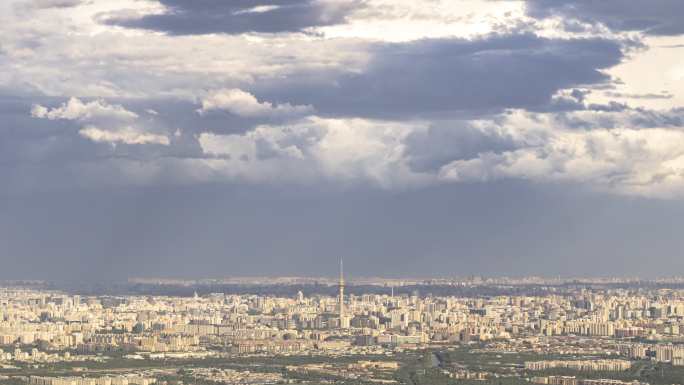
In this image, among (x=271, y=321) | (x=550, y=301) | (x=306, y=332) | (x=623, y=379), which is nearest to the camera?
(x=623, y=379)

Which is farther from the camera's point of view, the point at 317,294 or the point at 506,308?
the point at 317,294

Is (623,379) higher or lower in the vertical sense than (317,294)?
lower

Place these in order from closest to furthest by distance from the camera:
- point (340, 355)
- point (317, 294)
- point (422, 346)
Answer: point (340, 355) < point (422, 346) < point (317, 294)

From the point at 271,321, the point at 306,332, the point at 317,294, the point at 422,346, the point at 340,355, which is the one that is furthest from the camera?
the point at 317,294

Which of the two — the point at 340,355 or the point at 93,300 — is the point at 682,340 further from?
the point at 93,300

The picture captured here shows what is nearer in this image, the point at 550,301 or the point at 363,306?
the point at 363,306

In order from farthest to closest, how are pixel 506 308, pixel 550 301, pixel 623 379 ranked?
pixel 550 301
pixel 506 308
pixel 623 379

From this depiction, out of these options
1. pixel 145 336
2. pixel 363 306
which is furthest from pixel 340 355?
pixel 363 306

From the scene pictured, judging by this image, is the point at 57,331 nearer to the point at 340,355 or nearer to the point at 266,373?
the point at 340,355

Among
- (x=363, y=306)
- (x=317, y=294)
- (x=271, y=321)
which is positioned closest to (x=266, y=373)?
(x=271, y=321)
